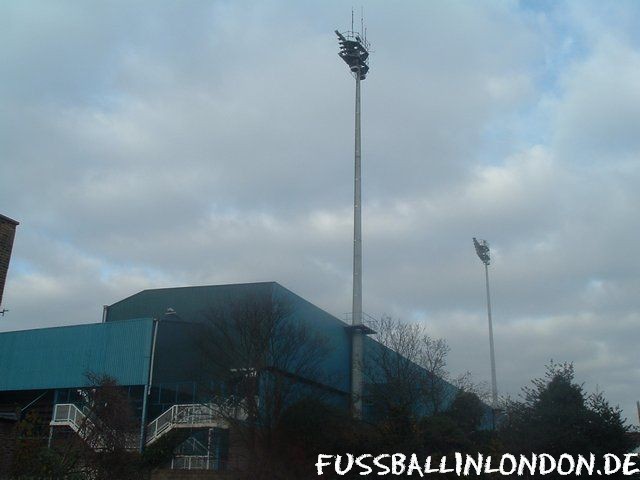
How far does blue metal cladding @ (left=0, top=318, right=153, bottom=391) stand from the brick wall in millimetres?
21577

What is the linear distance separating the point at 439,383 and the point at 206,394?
2005 cm

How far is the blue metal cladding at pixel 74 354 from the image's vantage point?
42.4 meters

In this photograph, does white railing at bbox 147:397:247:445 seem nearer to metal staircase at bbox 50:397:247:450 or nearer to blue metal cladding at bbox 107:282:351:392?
metal staircase at bbox 50:397:247:450

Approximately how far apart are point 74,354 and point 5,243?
2562cm

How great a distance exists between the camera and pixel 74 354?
44.9 metres

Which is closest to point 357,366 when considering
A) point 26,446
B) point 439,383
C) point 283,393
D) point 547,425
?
point 439,383

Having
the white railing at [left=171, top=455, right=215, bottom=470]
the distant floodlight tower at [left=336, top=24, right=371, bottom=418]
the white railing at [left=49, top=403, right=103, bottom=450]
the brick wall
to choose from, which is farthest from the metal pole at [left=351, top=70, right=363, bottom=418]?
the brick wall

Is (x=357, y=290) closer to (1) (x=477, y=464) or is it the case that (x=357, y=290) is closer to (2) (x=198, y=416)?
(2) (x=198, y=416)

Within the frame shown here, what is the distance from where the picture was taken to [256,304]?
38.1 metres

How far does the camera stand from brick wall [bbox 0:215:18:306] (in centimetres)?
2092

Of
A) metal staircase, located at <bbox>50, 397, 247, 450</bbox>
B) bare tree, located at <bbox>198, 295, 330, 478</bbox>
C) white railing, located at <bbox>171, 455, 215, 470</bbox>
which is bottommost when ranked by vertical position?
white railing, located at <bbox>171, 455, 215, 470</bbox>

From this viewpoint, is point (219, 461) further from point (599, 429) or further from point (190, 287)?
point (599, 429)

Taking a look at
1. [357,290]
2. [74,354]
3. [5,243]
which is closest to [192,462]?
[74,354]

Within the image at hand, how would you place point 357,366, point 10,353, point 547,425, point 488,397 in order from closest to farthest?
point 547,425, point 357,366, point 10,353, point 488,397
